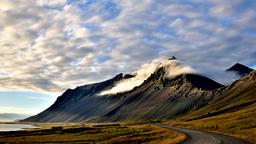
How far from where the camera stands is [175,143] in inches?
2635

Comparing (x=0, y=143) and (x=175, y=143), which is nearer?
(x=175, y=143)

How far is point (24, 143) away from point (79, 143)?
23026 mm

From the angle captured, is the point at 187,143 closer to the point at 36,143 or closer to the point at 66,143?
the point at 66,143

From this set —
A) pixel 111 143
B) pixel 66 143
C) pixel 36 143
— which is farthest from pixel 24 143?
pixel 111 143

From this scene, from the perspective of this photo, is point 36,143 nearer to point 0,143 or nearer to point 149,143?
point 0,143

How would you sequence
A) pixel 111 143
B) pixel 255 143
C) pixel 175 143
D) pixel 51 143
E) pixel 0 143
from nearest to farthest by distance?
pixel 255 143 < pixel 175 143 < pixel 111 143 < pixel 51 143 < pixel 0 143

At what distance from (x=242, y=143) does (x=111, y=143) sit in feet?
94.5

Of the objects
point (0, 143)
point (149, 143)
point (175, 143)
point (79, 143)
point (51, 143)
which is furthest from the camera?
point (0, 143)

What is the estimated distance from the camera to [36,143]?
4407 inches

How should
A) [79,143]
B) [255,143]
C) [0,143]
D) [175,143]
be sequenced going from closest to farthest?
[255,143] < [175,143] < [79,143] < [0,143]

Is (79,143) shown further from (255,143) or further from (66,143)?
(255,143)

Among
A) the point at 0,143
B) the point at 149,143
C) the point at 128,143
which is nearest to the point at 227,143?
the point at 149,143

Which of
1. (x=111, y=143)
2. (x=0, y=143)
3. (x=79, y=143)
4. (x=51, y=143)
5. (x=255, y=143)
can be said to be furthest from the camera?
(x=0, y=143)

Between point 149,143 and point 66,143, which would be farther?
point 66,143
